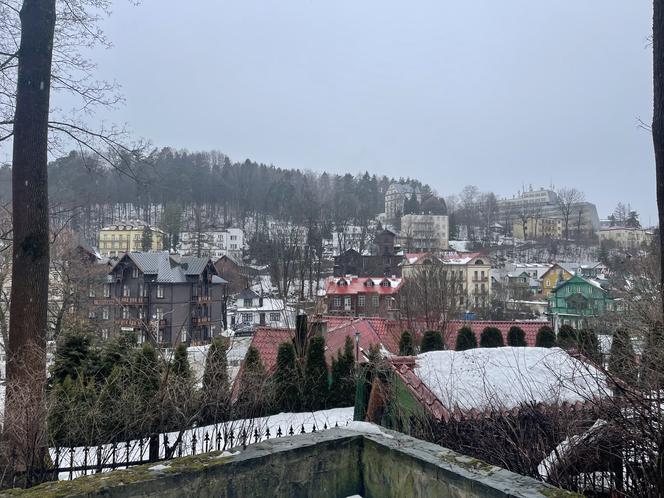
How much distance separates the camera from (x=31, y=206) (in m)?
5.50

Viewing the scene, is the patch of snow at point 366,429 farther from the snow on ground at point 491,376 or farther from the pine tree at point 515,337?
the pine tree at point 515,337

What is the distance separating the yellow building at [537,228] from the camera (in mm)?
86750

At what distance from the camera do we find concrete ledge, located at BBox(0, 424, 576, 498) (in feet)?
8.17

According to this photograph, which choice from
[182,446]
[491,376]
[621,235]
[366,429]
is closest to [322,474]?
[366,429]

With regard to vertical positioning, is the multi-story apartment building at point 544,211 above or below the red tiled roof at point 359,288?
above

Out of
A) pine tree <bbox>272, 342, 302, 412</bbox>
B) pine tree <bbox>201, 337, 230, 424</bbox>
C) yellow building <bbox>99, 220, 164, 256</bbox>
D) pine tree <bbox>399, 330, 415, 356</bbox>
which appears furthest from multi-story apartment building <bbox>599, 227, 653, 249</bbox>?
pine tree <bbox>201, 337, 230, 424</bbox>

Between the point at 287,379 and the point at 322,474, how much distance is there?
10.5 m

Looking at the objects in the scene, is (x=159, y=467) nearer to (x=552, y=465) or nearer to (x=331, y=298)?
(x=552, y=465)

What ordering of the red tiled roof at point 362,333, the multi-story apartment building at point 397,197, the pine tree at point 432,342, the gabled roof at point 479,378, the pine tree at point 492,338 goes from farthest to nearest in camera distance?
the multi-story apartment building at point 397,197 → the red tiled roof at point 362,333 → the pine tree at point 492,338 → the pine tree at point 432,342 → the gabled roof at point 479,378

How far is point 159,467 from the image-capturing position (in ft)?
9.01

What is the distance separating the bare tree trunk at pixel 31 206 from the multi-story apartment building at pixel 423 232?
63312mm

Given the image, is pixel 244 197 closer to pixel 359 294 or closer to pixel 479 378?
pixel 359 294

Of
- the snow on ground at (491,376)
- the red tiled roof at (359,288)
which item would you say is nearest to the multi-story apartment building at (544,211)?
the red tiled roof at (359,288)

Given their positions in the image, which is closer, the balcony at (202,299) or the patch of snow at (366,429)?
the patch of snow at (366,429)
